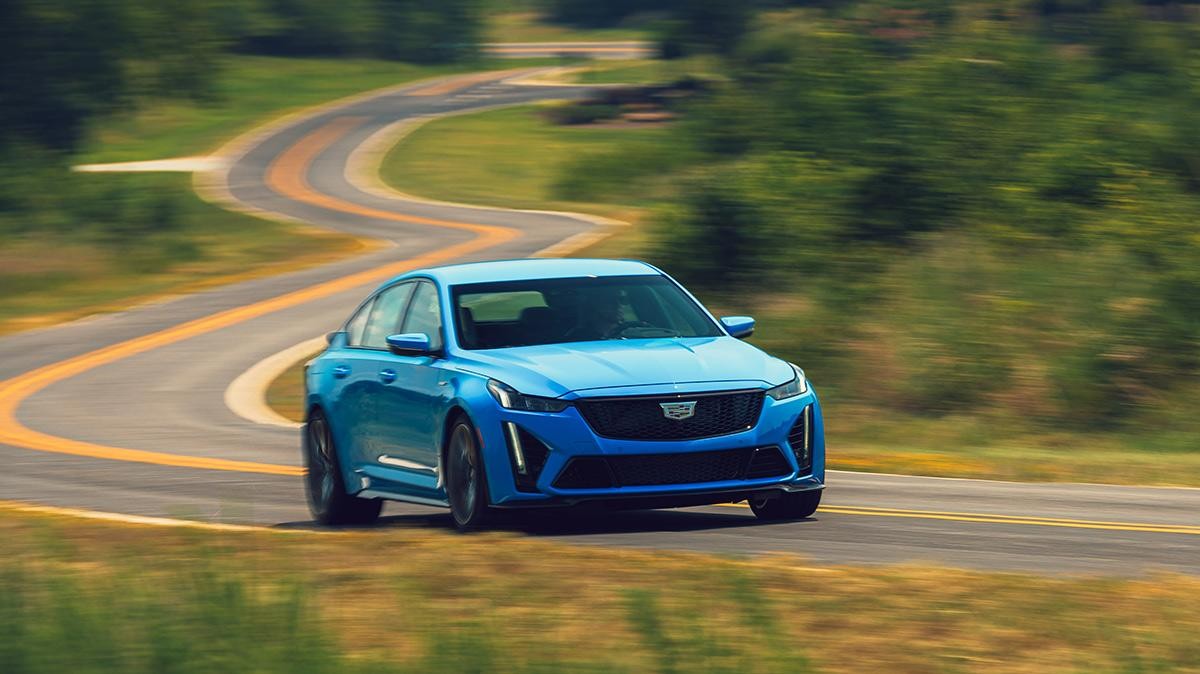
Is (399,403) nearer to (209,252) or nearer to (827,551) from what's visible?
(827,551)

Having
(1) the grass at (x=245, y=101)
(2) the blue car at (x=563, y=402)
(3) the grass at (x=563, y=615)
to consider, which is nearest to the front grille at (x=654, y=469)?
(2) the blue car at (x=563, y=402)

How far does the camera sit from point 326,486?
12.3m

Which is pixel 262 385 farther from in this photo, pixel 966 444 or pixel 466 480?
pixel 466 480

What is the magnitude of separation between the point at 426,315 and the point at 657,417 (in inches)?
77.3

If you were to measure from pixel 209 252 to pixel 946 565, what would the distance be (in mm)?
40891

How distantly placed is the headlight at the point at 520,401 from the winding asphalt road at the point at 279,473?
0.78 m

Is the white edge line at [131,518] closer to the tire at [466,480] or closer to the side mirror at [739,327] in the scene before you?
the tire at [466,480]

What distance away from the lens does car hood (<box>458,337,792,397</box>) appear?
10.0 meters

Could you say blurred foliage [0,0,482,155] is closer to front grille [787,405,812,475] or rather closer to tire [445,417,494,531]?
tire [445,417,494,531]

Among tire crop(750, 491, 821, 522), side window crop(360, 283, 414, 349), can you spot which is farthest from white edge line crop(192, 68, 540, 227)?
tire crop(750, 491, 821, 522)

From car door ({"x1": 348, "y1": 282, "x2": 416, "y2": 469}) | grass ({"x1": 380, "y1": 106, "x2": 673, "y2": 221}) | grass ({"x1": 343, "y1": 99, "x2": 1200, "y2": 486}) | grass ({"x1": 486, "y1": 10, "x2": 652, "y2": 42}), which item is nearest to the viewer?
car door ({"x1": 348, "y1": 282, "x2": 416, "y2": 469})

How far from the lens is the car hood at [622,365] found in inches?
396

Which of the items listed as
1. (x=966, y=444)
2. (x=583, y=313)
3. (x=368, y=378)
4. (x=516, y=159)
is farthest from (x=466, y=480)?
(x=516, y=159)

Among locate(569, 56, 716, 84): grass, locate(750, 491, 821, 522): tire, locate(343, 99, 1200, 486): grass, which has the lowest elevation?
locate(569, 56, 716, 84): grass
